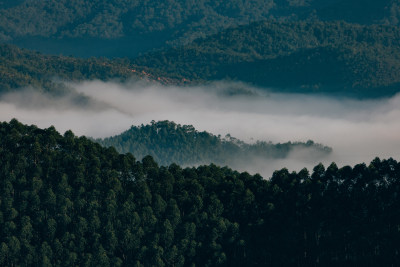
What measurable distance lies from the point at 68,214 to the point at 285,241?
17.1 meters

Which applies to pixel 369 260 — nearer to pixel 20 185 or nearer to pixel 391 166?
pixel 391 166

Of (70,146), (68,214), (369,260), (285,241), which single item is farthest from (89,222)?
(369,260)

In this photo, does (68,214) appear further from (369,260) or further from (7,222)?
(369,260)

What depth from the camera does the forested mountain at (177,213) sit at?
99.9m

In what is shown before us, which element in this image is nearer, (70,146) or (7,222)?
(7,222)

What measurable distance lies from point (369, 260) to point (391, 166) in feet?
26.5

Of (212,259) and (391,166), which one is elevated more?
(391,166)

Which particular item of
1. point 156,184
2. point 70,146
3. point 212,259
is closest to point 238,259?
point 212,259

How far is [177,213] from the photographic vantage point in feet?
336

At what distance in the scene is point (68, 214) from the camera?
101 m

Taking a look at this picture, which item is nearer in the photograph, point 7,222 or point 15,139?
point 7,222

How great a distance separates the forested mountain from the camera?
328 feet

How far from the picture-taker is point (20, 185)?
103 metres

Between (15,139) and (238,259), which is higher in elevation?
(15,139)
